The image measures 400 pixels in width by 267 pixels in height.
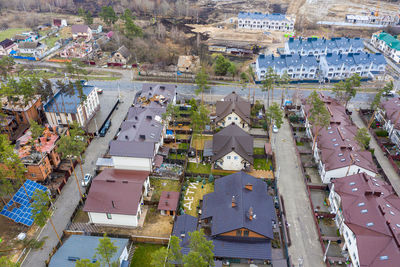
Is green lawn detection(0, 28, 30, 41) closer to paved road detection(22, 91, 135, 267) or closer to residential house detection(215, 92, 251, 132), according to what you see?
paved road detection(22, 91, 135, 267)

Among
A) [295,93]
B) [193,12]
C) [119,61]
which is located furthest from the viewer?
[193,12]

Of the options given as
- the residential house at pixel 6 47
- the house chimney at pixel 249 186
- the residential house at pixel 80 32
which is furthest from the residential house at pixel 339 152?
the residential house at pixel 6 47

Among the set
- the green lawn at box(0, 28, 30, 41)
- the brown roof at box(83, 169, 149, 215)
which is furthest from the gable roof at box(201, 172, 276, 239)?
the green lawn at box(0, 28, 30, 41)

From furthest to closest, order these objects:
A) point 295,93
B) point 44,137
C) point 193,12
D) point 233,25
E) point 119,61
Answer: point 193,12, point 233,25, point 119,61, point 295,93, point 44,137

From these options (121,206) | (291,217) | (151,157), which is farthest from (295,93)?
(121,206)

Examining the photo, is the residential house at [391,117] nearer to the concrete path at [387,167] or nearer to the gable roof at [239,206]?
the concrete path at [387,167]

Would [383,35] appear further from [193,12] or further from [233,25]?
[193,12]

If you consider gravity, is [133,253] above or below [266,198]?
below
